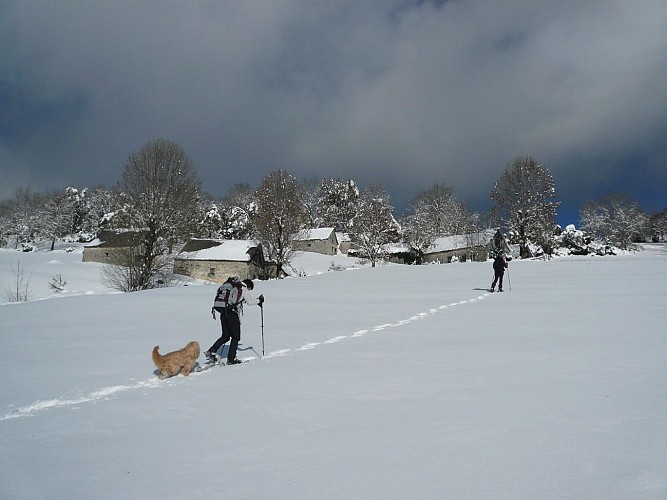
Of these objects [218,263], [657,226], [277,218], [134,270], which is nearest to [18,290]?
[134,270]

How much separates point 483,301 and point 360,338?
8.18 m

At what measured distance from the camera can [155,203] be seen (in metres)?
30.2

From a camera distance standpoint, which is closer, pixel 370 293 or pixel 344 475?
pixel 344 475

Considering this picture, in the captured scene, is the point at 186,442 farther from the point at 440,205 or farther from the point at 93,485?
the point at 440,205

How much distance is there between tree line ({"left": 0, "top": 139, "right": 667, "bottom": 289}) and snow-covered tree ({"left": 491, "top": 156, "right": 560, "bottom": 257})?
10cm

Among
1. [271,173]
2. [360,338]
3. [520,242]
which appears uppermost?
[271,173]

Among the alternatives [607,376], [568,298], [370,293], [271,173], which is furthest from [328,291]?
[271,173]

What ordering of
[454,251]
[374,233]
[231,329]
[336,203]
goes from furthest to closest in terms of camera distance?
1. [336,203]
2. [454,251]
3. [374,233]
4. [231,329]

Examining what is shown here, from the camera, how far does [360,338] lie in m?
9.77

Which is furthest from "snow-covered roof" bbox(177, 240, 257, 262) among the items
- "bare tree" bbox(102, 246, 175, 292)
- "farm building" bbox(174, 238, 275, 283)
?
"bare tree" bbox(102, 246, 175, 292)

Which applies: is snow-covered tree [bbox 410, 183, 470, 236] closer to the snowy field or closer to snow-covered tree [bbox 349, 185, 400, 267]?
snow-covered tree [bbox 349, 185, 400, 267]

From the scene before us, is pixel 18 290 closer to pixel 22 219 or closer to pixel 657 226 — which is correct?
pixel 22 219

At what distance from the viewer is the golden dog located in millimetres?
6891

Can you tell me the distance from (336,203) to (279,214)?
167ft
